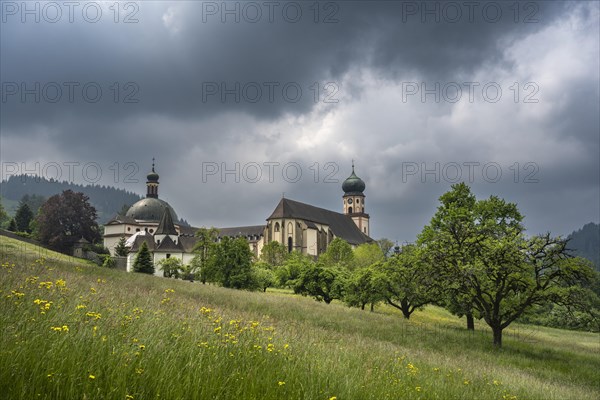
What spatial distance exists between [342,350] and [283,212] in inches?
4153

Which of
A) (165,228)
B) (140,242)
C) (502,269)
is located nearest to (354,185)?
(165,228)

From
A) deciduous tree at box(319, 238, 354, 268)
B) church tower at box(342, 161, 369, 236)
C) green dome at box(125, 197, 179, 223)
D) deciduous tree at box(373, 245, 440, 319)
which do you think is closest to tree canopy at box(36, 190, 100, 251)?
deciduous tree at box(319, 238, 354, 268)

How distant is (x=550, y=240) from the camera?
18250 mm

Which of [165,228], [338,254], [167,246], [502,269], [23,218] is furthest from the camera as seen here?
[23,218]

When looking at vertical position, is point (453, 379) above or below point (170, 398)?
below

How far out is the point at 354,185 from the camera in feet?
509

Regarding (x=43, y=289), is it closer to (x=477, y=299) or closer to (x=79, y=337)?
(x=79, y=337)

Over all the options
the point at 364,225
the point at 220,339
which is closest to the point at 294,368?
the point at 220,339

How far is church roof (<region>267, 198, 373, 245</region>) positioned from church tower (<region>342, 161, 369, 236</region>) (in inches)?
248

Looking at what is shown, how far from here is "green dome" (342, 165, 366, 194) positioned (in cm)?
15438

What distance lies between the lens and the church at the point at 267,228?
100125mm

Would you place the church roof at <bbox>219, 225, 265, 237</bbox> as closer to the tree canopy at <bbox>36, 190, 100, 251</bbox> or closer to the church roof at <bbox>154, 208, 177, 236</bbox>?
the church roof at <bbox>154, 208, 177, 236</bbox>

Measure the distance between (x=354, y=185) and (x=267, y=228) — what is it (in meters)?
49.7

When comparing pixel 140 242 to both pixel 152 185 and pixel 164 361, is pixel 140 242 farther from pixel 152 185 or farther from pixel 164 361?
pixel 164 361
